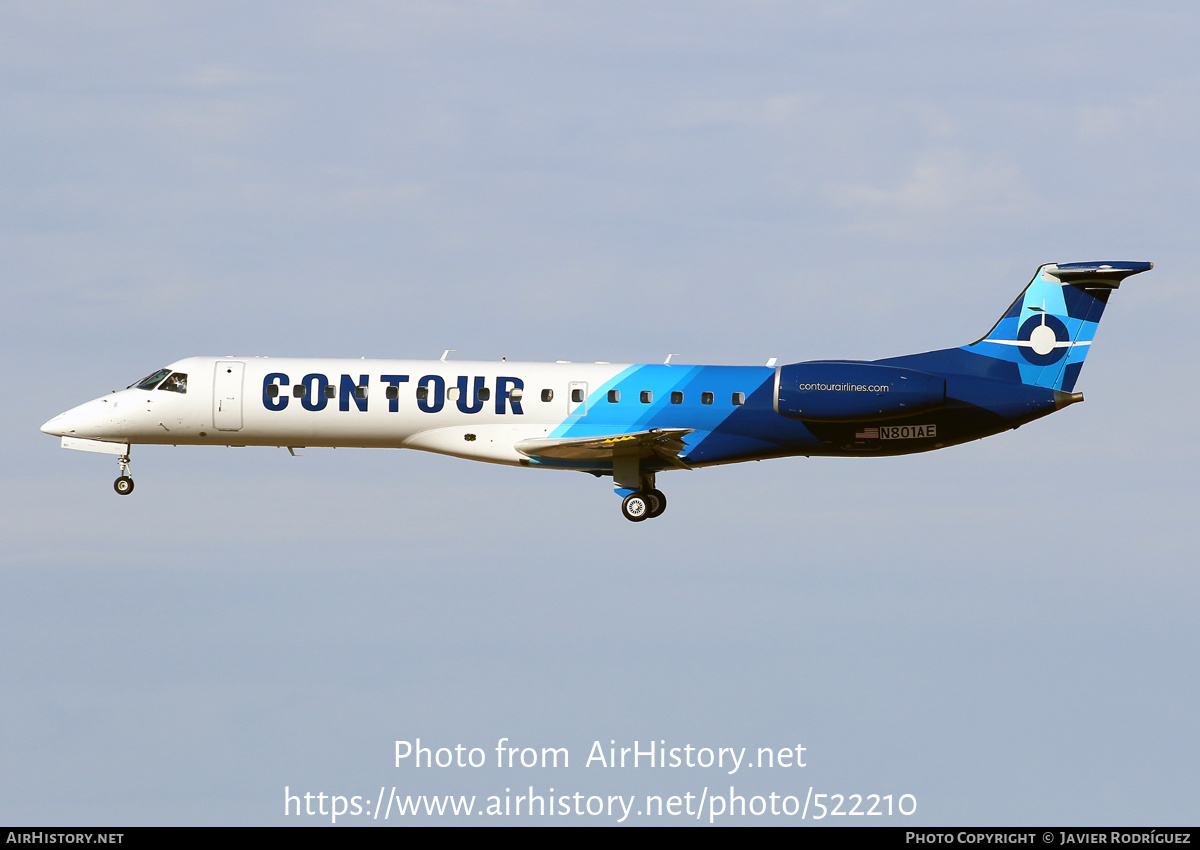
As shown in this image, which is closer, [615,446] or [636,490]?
[615,446]

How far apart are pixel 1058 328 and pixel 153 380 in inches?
765

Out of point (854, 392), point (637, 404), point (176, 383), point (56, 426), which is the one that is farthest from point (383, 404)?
point (854, 392)

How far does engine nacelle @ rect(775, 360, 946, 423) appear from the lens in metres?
28.1

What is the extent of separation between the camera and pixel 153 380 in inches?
1187

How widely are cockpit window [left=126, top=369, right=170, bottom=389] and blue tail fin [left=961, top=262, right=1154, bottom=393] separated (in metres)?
17.8

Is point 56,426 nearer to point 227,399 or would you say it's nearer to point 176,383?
point 176,383

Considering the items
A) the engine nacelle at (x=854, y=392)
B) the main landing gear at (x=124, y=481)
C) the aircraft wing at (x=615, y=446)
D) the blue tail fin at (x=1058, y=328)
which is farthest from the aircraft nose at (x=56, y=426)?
the blue tail fin at (x=1058, y=328)

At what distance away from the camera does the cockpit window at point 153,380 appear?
98.6ft

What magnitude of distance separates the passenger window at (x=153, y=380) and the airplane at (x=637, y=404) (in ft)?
0.81

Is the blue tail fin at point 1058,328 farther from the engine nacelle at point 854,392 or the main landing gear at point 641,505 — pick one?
the main landing gear at point 641,505

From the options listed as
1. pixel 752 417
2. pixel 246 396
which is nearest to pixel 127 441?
pixel 246 396

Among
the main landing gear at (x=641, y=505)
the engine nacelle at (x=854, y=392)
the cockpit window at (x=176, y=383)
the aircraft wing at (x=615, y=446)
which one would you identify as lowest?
the main landing gear at (x=641, y=505)

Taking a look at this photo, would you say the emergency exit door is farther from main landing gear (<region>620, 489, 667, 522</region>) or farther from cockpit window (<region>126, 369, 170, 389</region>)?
main landing gear (<region>620, 489, 667, 522</region>)

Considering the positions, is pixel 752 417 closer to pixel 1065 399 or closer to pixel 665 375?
pixel 665 375
